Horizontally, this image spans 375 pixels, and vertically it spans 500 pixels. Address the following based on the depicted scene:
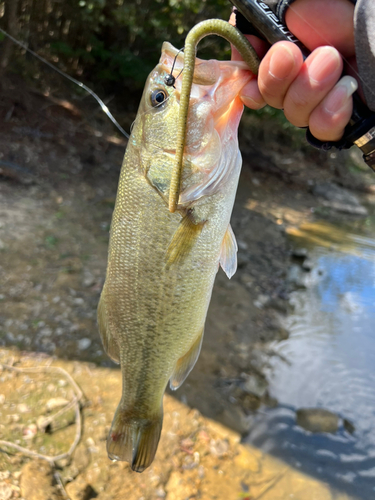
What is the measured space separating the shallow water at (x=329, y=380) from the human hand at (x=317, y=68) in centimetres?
303

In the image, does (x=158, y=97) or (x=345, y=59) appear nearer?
(x=345, y=59)

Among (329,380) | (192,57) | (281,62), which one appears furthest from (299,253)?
(192,57)

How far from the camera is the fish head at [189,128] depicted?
1.47 metres

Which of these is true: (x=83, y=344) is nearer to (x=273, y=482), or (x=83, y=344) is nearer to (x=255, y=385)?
(x=255, y=385)

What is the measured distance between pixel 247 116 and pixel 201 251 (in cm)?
1154

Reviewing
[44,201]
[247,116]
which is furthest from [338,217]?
[44,201]

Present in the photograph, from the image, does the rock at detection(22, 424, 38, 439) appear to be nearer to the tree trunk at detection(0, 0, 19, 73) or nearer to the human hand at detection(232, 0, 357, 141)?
the human hand at detection(232, 0, 357, 141)

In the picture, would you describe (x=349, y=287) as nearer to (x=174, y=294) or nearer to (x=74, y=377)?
(x=74, y=377)

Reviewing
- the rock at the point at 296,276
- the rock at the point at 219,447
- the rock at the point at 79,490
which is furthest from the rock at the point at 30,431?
the rock at the point at 296,276

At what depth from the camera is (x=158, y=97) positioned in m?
1.55

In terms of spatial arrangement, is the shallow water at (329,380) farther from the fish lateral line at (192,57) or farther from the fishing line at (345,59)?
the fishing line at (345,59)

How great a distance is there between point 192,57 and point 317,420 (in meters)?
3.68

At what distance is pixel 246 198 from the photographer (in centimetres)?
960

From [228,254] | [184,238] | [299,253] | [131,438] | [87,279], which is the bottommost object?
[299,253]
